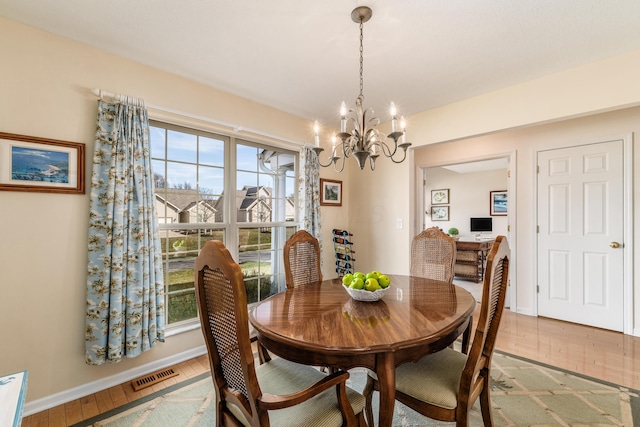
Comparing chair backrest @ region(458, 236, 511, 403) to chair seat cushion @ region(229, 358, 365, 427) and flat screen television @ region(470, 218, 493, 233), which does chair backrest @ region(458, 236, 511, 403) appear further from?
flat screen television @ region(470, 218, 493, 233)

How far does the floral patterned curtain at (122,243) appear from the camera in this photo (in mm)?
2062

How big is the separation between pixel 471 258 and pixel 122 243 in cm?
560

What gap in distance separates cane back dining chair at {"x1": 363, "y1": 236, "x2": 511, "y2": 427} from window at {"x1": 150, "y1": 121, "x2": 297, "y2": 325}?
1.95m

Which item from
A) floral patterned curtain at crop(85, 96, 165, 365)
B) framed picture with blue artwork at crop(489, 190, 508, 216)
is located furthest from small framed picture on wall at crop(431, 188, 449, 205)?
floral patterned curtain at crop(85, 96, 165, 365)

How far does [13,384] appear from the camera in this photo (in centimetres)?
106

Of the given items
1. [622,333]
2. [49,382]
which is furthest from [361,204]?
[49,382]

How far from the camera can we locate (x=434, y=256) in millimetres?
2572

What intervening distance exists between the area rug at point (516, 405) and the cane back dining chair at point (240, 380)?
2.63 ft

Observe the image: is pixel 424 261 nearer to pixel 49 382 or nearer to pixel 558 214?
pixel 558 214

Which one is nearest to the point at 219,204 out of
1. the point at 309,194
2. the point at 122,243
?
the point at 122,243

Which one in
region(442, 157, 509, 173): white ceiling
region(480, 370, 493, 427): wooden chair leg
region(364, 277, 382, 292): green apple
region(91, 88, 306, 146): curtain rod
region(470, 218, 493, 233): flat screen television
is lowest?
region(480, 370, 493, 427): wooden chair leg

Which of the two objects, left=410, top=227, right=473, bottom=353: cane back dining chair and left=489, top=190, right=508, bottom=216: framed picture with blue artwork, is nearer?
left=410, top=227, right=473, bottom=353: cane back dining chair

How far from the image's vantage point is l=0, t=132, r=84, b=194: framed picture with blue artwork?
6.02ft

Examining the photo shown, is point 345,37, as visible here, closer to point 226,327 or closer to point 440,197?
point 226,327
